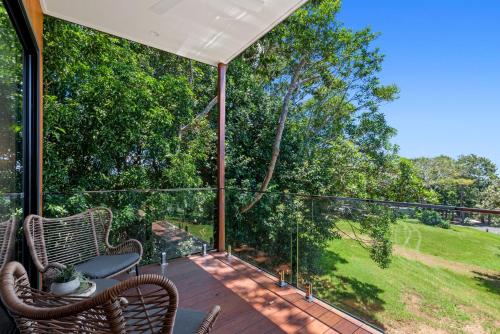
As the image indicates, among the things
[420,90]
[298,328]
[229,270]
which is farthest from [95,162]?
[420,90]

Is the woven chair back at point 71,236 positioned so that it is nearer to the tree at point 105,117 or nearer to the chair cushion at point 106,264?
the chair cushion at point 106,264

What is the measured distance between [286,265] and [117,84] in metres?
3.93

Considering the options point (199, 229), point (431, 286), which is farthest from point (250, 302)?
point (431, 286)

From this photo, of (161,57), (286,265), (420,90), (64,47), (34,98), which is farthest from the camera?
(420,90)

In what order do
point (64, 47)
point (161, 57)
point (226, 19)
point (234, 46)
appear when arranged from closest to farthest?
1. point (226, 19)
2. point (234, 46)
3. point (64, 47)
4. point (161, 57)

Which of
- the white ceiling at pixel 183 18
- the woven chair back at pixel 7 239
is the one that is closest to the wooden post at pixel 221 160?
the white ceiling at pixel 183 18

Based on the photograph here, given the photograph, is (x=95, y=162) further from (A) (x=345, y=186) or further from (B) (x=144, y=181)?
(A) (x=345, y=186)

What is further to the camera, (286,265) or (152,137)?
(152,137)

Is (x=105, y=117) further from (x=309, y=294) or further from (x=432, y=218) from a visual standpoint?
(x=432, y=218)

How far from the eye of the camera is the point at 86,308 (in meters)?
0.82

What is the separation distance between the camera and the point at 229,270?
3381 mm

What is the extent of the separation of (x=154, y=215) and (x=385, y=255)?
308 cm

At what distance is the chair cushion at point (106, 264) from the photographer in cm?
224

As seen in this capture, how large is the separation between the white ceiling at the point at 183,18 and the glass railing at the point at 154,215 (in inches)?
80.7
